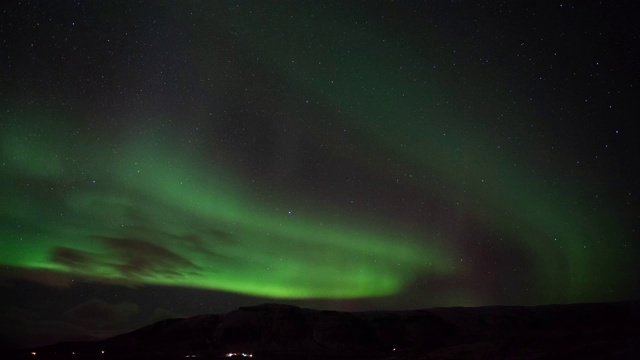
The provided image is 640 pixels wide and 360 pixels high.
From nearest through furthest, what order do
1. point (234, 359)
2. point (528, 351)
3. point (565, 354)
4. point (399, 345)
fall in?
1. point (565, 354)
2. point (528, 351)
3. point (234, 359)
4. point (399, 345)

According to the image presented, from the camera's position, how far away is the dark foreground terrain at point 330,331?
84.6 meters

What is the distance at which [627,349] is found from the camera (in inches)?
→ 1507

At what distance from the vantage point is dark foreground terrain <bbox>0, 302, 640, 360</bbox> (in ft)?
278

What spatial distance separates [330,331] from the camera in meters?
96.5

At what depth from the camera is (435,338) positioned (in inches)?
3654

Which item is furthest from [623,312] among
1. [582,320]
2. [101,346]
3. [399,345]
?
[101,346]

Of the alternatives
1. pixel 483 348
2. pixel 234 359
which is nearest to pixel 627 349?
pixel 483 348

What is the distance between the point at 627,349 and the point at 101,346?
92969 millimetres

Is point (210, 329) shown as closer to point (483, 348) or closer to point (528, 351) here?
point (483, 348)

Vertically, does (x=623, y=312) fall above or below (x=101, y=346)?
above

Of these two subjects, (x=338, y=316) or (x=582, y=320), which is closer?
(x=582, y=320)

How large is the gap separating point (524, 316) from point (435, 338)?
23.6m

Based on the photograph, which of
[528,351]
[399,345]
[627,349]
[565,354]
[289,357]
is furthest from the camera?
[399,345]

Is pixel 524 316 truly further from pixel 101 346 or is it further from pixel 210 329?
pixel 101 346
